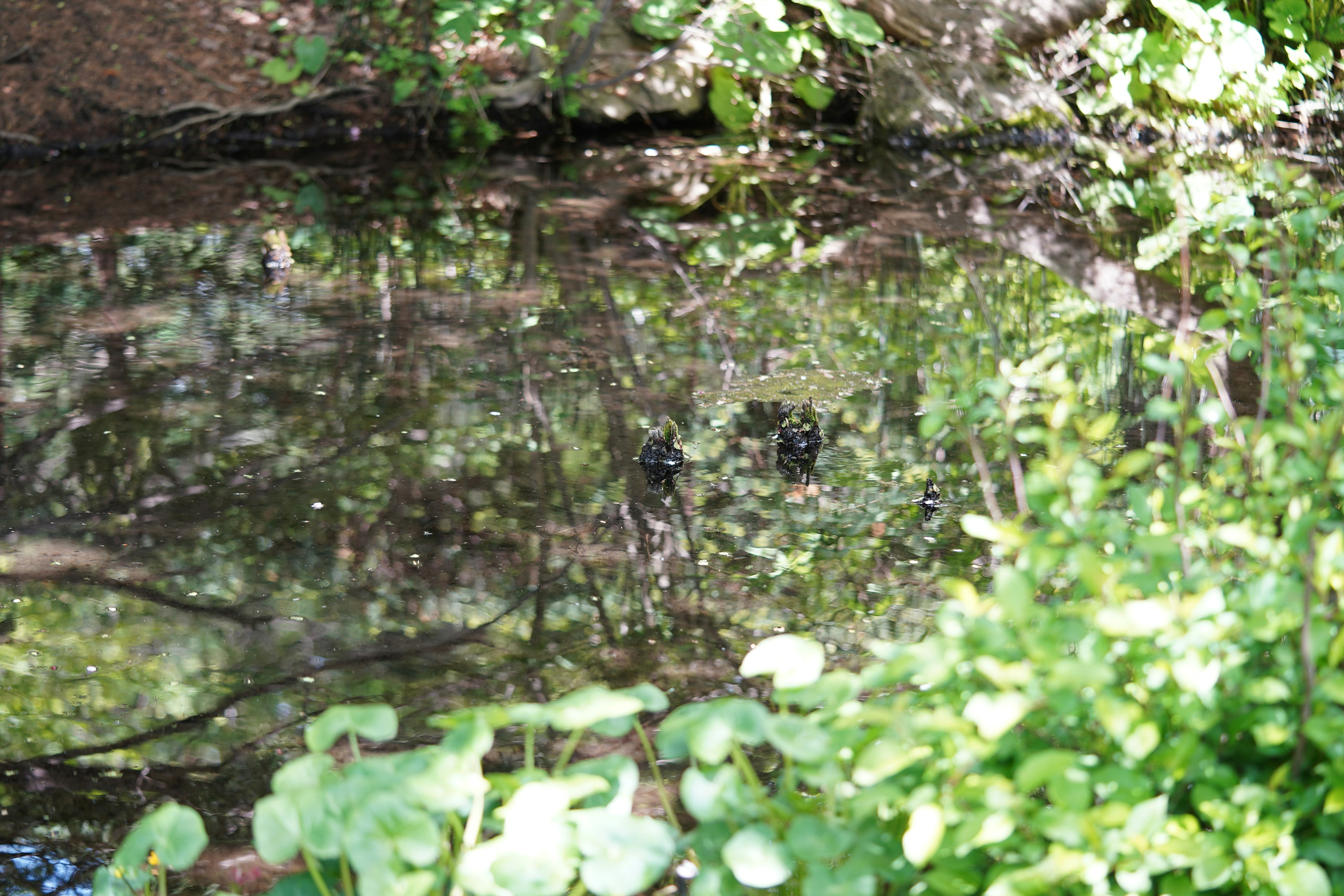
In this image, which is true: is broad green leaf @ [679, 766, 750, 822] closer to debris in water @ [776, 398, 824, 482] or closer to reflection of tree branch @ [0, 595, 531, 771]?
reflection of tree branch @ [0, 595, 531, 771]

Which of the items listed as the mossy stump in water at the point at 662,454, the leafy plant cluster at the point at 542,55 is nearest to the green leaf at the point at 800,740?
the mossy stump in water at the point at 662,454

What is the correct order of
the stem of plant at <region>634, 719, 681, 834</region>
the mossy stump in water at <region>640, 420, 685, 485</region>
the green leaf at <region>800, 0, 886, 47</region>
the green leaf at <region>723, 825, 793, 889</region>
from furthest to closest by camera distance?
the green leaf at <region>800, 0, 886, 47</region>, the mossy stump in water at <region>640, 420, 685, 485</region>, the stem of plant at <region>634, 719, 681, 834</region>, the green leaf at <region>723, 825, 793, 889</region>

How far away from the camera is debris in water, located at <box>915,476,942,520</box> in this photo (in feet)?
12.8

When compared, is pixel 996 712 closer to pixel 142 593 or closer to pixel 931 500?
pixel 931 500

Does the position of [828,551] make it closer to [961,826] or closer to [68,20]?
[961,826]

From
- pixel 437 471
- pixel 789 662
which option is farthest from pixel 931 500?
pixel 789 662

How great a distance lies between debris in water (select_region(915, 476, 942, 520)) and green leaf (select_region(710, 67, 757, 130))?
6.51 meters

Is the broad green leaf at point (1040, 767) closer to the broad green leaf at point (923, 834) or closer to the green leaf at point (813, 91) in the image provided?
the broad green leaf at point (923, 834)

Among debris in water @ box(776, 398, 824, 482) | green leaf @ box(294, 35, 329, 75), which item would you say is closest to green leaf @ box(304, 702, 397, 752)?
debris in water @ box(776, 398, 824, 482)

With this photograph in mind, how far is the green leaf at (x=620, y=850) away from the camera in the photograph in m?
1.36

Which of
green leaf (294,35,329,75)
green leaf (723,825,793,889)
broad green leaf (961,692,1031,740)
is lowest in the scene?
green leaf (294,35,329,75)

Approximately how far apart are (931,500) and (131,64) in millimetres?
8172

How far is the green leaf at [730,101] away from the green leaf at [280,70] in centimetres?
320

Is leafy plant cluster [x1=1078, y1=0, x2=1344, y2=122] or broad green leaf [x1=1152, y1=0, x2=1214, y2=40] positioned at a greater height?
broad green leaf [x1=1152, y1=0, x2=1214, y2=40]
